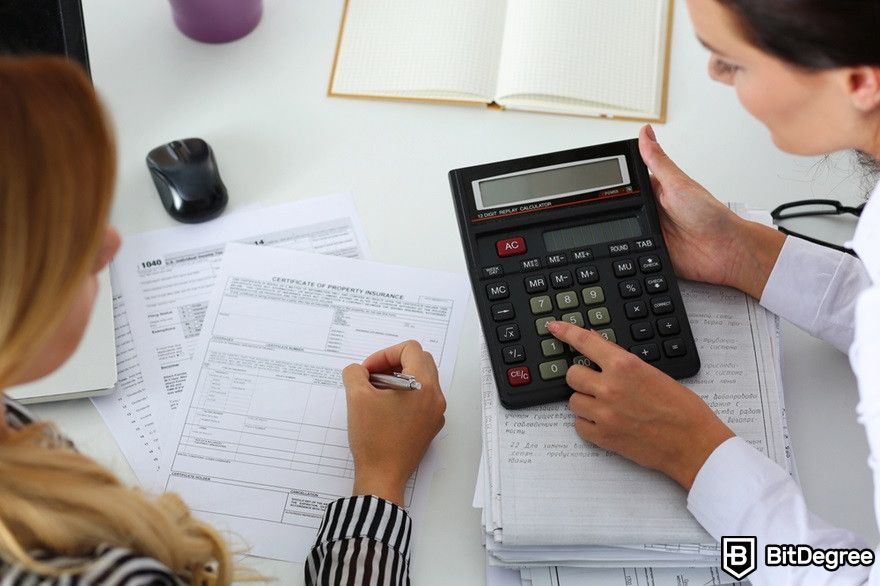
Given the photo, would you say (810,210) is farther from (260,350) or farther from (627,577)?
(260,350)

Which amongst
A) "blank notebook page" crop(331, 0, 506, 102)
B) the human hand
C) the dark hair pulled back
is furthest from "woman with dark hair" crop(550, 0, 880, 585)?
"blank notebook page" crop(331, 0, 506, 102)

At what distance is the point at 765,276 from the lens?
0.78 meters

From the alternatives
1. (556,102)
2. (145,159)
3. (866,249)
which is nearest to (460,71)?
(556,102)

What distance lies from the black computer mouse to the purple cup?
17cm

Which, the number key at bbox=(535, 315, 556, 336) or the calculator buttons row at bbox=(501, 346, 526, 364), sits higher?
the number key at bbox=(535, 315, 556, 336)

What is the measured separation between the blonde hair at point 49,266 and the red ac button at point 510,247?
351 mm

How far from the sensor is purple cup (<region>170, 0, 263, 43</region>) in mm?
959

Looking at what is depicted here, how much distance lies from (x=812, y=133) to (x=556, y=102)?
31 cm

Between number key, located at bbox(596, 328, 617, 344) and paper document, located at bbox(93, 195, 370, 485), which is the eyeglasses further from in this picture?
paper document, located at bbox(93, 195, 370, 485)

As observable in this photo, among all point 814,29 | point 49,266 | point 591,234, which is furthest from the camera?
point 591,234

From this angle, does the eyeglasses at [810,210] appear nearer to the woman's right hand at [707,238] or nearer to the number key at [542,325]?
the woman's right hand at [707,238]

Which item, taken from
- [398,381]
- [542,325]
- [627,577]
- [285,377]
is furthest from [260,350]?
[627,577]

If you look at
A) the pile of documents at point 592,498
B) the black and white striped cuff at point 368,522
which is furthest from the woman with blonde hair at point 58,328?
the pile of documents at point 592,498

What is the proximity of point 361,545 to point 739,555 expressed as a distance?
0.27 metres
